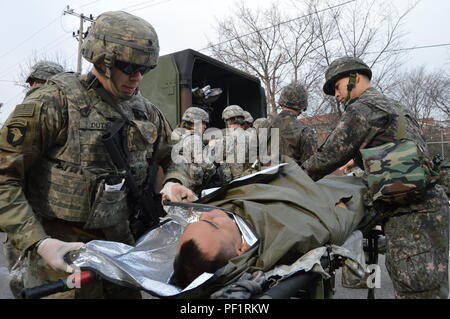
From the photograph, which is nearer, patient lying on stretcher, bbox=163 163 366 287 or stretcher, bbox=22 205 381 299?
stretcher, bbox=22 205 381 299

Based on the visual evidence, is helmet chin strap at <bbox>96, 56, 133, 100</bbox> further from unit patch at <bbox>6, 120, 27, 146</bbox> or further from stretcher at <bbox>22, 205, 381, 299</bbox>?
stretcher at <bbox>22, 205, 381, 299</bbox>

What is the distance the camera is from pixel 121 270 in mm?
1337

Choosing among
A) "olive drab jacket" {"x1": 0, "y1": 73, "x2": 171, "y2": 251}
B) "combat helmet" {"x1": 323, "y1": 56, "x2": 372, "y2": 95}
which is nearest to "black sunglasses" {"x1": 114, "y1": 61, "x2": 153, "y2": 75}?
"olive drab jacket" {"x1": 0, "y1": 73, "x2": 171, "y2": 251}

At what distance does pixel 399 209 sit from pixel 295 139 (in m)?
1.96

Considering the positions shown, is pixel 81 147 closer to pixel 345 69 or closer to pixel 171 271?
pixel 171 271

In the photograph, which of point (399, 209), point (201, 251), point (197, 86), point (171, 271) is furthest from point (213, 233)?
point (197, 86)

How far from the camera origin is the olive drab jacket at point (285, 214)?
162 centimetres

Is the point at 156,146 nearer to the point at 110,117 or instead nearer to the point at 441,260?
the point at 110,117

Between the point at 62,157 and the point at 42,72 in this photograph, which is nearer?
the point at 62,157

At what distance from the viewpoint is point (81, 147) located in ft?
5.48

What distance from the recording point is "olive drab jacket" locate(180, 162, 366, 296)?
1625 millimetres

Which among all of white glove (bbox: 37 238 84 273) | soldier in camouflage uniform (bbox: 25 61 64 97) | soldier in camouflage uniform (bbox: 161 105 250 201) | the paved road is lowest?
the paved road

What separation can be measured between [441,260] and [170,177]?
176cm

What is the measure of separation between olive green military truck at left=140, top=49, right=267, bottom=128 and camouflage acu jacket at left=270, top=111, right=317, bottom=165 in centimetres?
128
